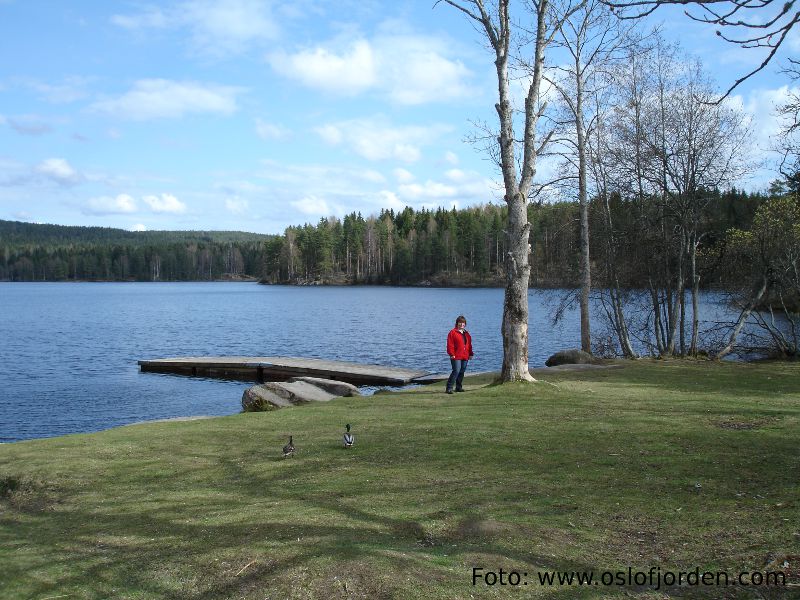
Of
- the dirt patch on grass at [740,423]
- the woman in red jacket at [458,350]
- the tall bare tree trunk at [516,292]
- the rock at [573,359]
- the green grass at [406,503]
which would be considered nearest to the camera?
the green grass at [406,503]

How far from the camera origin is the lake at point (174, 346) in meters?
23.0

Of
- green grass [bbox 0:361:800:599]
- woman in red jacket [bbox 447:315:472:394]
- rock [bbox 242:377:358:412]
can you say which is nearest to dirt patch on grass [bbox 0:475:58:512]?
green grass [bbox 0:361:800:599]

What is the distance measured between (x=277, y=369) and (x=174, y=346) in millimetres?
16043

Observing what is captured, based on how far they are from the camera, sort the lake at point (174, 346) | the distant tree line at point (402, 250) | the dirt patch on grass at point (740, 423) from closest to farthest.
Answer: the dirt patch on grass at point (740, 423) < the lake at point (174, 346) < the distant tree line at point (402, 250)

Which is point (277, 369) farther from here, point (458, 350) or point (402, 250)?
point (402, 250)

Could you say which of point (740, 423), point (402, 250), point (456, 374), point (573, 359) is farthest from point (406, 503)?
point (402, 250)

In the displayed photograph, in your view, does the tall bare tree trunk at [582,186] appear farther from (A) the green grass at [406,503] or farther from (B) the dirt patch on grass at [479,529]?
(B) the dirt patch on grass at [479,529]

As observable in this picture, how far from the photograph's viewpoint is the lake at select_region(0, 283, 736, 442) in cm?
2298

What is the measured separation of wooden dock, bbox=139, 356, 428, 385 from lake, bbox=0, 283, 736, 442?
4.11 ft

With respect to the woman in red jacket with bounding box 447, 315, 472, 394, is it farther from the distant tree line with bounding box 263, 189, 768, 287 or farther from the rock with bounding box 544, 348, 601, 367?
the distant tree line with bounding box 263, 189, 768, 287

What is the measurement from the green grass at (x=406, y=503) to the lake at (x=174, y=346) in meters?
11.7

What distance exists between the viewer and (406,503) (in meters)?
6.84

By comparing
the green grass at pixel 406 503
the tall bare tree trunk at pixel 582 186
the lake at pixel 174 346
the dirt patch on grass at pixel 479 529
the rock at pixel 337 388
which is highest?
the tall bare tree trunk at pixel 582 186

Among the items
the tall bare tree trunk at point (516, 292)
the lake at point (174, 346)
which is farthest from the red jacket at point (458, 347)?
the lake at point (174, 346)
